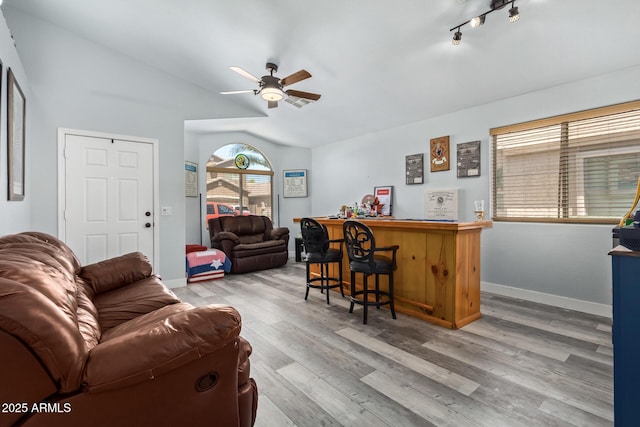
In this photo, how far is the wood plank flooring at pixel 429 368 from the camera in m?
1.63

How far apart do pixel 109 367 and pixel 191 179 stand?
5390mm

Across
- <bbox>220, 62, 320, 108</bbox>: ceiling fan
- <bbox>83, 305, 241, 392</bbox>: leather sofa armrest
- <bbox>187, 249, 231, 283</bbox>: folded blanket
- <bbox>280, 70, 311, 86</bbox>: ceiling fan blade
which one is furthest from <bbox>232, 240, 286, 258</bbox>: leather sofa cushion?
<bbox>83, 305, 241, 392</bbox>: leather sofa armrest

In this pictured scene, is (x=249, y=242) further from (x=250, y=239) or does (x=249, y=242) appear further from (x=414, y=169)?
(x=414, y=169)

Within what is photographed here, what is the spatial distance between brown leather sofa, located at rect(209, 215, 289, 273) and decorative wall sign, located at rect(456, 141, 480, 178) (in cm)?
338

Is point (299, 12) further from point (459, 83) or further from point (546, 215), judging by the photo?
point (546, 215)

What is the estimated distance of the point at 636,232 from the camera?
1.22 metres

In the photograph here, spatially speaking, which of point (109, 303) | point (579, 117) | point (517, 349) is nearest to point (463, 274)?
point (517, 349)

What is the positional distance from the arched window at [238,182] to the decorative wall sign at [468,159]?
13.8 feet

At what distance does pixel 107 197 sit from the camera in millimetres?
3918

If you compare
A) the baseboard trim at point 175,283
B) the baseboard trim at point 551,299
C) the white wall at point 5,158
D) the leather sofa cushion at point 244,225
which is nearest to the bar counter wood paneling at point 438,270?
the baseboard trim at point 551,299

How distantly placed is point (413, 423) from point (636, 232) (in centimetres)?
135

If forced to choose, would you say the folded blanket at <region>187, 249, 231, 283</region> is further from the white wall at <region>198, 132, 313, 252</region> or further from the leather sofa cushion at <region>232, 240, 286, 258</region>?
the white wall at <region>198, 132, 313, 252</region>

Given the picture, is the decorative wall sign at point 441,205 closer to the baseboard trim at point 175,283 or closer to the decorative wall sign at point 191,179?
the baseboard trim at point 175,283

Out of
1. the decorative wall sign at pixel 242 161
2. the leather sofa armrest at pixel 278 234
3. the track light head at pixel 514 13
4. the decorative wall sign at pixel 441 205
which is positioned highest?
the track light head at pixel 514 13
